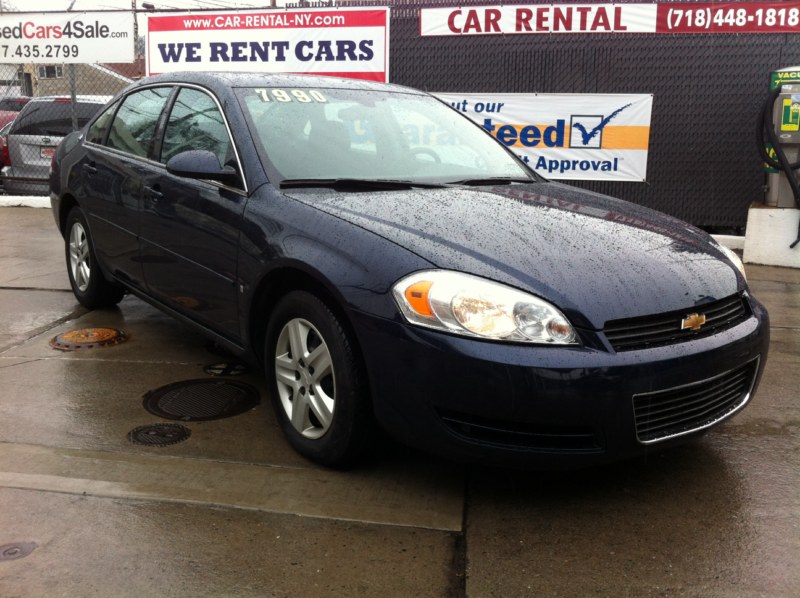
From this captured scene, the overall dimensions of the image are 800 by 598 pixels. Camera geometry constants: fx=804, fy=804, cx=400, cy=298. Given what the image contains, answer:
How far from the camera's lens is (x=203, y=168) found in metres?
3.69

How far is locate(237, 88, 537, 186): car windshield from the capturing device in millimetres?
3783

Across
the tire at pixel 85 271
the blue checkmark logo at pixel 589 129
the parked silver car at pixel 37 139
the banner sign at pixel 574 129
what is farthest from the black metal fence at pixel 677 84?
the parked silver car at pixel 37 139

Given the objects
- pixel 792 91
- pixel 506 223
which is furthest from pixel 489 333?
pixel 792 91

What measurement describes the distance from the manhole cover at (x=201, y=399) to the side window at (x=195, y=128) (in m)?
1.22

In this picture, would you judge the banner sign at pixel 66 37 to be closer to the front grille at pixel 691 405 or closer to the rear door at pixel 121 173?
the rear door at pixel 121 173

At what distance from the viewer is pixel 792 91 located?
24.9 feet

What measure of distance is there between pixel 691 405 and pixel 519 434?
70 centimetres

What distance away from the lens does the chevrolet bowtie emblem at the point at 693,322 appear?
2945mm

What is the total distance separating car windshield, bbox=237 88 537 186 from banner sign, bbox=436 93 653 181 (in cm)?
471

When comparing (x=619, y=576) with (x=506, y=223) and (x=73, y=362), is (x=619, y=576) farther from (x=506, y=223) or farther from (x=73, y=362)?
(x=73, y=362)

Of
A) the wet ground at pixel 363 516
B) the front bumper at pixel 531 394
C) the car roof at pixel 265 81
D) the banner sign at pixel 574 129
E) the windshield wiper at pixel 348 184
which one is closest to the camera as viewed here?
the wet ground at pixel 363 516

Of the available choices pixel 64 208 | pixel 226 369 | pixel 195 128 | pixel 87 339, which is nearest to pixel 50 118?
pixel 64 208

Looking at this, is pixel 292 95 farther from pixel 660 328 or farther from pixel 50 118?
pixel 50 118

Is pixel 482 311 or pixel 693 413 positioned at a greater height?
pixel 482 311
